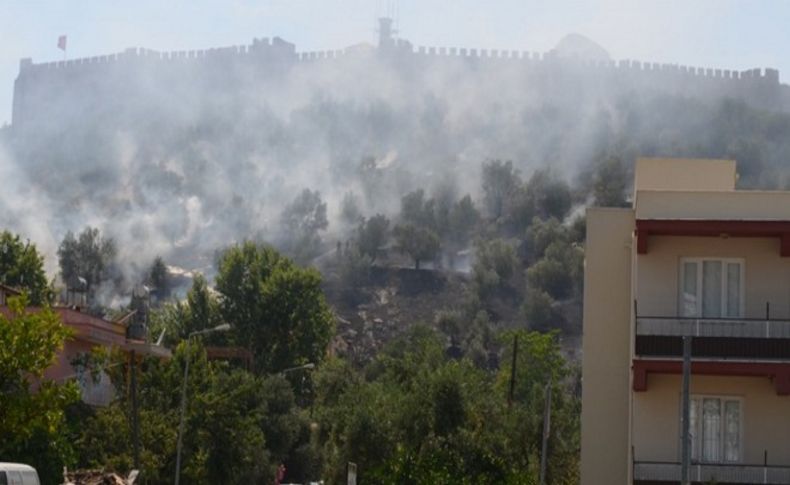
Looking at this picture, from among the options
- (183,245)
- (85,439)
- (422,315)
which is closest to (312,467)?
(85,439)

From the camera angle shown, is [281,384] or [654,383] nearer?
[654,383]

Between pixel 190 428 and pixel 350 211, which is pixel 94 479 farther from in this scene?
pixel 350 211

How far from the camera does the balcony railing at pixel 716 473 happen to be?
40.8m

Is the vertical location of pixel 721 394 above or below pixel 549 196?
below

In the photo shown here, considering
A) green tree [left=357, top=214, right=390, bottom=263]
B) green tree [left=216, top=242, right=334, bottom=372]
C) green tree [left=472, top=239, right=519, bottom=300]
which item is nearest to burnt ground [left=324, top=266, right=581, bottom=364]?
green tree [left=472, top=239, right=519, bottom=300]

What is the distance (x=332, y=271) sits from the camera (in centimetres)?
17362

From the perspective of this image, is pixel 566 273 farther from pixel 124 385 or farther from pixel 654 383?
pixel 654 383

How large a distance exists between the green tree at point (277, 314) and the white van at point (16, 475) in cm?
6838

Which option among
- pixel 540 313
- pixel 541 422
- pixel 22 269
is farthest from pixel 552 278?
pixel 541 422

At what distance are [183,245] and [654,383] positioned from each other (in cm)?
15286

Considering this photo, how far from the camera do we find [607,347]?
4603 centimetres

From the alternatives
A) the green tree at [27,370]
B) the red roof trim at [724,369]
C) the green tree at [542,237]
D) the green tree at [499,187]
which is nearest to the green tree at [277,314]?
the green tree at [542,237]

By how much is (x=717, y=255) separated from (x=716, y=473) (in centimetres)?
476

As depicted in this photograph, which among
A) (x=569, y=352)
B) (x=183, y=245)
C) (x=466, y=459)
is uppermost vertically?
(x=183, y=245)
